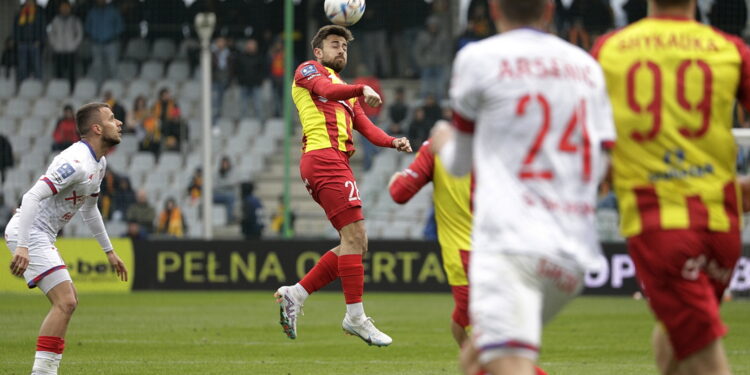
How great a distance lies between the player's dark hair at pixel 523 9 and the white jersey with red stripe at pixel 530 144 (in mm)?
86

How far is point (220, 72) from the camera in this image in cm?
Answer: 2858

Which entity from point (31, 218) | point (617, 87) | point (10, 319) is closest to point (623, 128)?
point (617, 87)

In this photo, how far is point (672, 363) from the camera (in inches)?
220

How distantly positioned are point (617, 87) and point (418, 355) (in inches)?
262

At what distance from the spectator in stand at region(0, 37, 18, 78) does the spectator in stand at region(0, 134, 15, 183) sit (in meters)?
2.03

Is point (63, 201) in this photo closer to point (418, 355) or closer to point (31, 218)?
point (31, 218)

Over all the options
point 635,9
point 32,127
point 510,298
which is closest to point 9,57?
point 32,127

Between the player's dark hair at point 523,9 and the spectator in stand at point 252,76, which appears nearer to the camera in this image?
the player's dark hair at point 523,9

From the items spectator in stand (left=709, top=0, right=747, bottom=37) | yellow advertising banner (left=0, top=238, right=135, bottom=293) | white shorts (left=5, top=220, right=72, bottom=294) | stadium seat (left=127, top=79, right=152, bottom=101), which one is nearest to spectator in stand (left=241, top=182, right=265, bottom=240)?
yellow advertising banner (left=0, top=238, right=135, bottom=293)

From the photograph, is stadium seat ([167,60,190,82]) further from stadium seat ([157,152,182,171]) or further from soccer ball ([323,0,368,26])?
soccer ball ([323,0,368,26])

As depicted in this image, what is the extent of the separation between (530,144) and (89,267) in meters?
19.2

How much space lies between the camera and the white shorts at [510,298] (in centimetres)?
473

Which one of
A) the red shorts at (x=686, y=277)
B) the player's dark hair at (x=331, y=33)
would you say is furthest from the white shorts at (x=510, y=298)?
the player's dark hair at (x=331, y=33)

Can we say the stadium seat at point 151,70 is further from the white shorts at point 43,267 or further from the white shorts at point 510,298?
the white shorts at point 510,298
